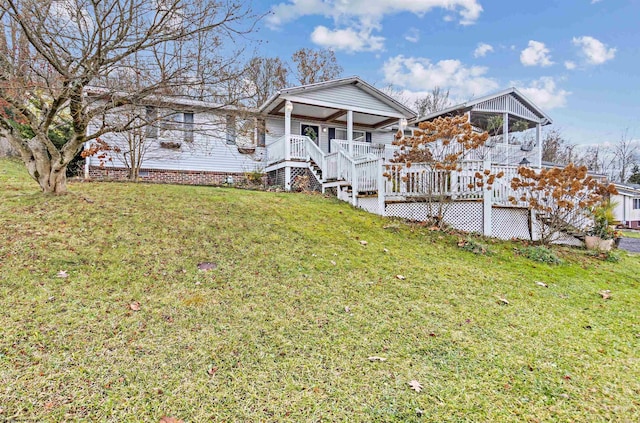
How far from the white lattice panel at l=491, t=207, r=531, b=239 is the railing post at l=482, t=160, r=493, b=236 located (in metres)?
0.24

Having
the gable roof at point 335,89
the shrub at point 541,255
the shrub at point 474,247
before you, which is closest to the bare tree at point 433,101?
the gable roof at point 335,89

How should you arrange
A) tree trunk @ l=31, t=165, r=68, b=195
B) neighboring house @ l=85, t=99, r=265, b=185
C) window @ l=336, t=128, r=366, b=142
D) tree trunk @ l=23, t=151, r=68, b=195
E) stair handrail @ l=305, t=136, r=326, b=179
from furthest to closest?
window @ l=336, t=128, r=366, b=142
neighboring house @ l=85, t=99, r=265, b=185
stair handrail @ l=305, t=136, r=326, b=179
tree trunk @ l=31, t=165, r=68, b=195
tree trunk @ l=23, t=151, r=68, b=195

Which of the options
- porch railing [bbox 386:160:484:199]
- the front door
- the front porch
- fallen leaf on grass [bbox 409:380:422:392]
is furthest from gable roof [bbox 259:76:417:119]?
fallen leaf on grass [bbox 409:380:422:392]

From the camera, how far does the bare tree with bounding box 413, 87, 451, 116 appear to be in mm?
31277

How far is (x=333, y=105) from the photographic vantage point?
14.1 metres

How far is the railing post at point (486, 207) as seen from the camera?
8.86m

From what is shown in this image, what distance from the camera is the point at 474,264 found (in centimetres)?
634

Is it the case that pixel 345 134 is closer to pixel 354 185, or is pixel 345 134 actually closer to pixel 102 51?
pixel 354 185

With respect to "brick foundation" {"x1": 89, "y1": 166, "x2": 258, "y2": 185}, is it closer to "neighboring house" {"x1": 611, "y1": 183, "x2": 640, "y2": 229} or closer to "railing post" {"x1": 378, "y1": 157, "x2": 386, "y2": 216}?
"railing post" {"x1": 378, "y1": 157, "x2": 386, "y2": 216}

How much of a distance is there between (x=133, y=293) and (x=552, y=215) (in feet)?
30.2

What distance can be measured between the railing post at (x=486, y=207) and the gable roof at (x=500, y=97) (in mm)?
9211

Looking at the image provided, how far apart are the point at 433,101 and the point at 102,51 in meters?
30.6

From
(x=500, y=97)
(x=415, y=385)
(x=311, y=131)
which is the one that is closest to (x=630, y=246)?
(x=500, y=97)

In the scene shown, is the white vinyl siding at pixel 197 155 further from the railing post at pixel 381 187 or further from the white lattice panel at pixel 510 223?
the white lattice panel at pixel 510 223
